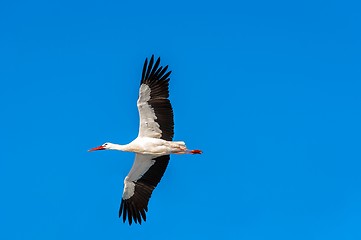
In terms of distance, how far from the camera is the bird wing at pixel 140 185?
24.1 meters

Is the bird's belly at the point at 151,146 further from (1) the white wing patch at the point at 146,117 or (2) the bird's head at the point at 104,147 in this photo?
(2) the bird's head at the point at 104,147

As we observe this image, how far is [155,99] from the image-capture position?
22.5 m

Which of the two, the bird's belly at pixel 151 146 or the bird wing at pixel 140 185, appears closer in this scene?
the bird's belly at pixel 151 146

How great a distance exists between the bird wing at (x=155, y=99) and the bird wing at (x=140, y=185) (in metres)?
1.83

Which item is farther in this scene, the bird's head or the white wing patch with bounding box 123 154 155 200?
the white wing patch with bounding box 123 154 155 200

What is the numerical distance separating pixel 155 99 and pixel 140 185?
364 centimetres

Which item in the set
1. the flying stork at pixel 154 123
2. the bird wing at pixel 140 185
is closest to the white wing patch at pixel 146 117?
the flying stork at pixel 154 123

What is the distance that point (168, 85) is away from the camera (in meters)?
22.6

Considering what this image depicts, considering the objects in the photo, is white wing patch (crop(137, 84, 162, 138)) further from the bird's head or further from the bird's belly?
the bird's head

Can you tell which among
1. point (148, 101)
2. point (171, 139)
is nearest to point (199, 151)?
point (171, 139)

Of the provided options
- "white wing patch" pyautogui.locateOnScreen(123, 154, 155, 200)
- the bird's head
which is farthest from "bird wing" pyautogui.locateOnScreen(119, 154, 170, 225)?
the bird's head

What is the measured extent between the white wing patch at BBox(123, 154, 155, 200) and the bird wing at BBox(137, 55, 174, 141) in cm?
160

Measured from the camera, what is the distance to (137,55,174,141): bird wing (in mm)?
22516

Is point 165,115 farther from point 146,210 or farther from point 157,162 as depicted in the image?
point 146,210
